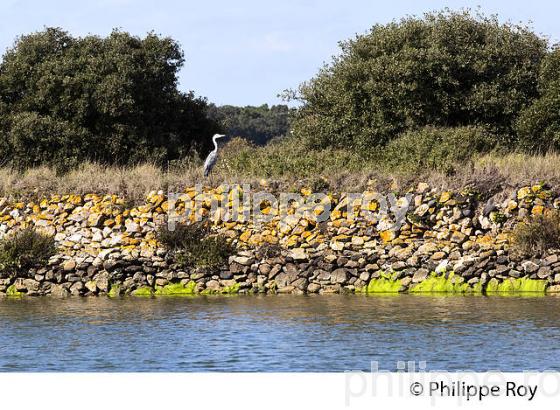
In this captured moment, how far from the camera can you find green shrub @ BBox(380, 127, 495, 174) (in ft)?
87.2

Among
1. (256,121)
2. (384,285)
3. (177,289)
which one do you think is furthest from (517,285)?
(256,121)

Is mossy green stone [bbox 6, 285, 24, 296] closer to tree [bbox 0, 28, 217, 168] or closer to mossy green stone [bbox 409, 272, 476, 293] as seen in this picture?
tree [bbox 0, 28, 217, 168]

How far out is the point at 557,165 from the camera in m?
25.7

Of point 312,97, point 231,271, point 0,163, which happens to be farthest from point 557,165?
point 0,163

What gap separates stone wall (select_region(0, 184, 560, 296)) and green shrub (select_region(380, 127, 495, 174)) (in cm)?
145

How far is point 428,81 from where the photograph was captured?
104 feet

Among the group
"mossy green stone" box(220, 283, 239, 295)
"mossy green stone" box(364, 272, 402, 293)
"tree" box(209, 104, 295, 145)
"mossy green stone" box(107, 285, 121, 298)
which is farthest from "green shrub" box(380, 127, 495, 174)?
"tree" box(209, 104, 295, 145)

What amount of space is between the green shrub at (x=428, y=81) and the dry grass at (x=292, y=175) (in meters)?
2.63

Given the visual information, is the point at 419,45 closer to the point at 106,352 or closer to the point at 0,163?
the point at 0,163

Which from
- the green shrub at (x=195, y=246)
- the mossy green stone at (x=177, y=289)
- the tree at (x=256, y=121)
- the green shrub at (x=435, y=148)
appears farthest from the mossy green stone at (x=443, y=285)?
the tree at (x=256, y=121)

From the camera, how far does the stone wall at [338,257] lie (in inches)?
917

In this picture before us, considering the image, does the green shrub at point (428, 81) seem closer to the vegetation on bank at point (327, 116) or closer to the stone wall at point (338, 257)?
the vegetation on bank at point (327, 116)

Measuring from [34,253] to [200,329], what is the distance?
8.30m

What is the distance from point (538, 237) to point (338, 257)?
14.7 ft
